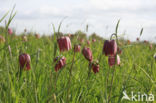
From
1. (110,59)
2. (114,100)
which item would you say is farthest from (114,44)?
(114,100)

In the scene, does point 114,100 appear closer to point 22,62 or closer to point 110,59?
point 110,59

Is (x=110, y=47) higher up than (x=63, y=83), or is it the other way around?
(x=110, y=47)

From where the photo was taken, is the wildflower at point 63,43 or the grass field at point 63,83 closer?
the grass field at point 63,83

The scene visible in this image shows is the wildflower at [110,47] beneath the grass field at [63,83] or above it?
above

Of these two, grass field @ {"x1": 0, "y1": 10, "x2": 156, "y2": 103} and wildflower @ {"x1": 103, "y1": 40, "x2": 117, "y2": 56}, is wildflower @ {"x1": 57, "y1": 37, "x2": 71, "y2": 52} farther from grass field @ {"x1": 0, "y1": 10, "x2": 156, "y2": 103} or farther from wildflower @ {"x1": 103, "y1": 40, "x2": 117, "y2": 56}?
wildflower @ {"x1": 103, "y1": 40, "x2": 117, "y2": 56}

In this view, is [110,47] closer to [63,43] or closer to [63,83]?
[63,43]

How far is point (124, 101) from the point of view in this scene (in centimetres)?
165

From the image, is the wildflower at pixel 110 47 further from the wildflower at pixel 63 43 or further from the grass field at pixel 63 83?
the wildflower at pixel 63 43

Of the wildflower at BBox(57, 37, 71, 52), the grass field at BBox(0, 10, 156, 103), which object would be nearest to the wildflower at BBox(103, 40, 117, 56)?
the grass field at BBox(0, 10, 156, 103)

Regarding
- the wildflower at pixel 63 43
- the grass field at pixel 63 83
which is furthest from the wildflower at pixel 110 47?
the wildflower at pixel 63 43

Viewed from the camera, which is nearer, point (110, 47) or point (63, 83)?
point (110, 47)

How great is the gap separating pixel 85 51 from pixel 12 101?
0.74 meters

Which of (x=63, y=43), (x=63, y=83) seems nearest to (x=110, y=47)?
(x=63, y=43)

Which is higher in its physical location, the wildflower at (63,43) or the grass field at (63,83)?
the wildflower at (63,43)
